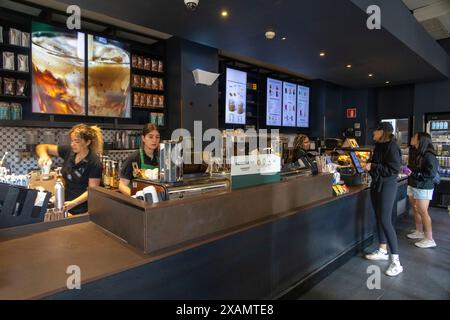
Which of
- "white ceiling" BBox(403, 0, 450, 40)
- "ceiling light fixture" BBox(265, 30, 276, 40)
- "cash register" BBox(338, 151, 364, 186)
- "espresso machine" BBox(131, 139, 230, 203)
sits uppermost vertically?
"white ceiling" BBox(403, 0, 450, 40)

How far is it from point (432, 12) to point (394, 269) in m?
5.00

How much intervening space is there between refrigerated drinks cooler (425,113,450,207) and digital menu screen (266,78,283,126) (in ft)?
11.1

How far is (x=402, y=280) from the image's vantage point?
2930 millimetres

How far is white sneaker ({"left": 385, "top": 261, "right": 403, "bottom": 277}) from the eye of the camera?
301 cm

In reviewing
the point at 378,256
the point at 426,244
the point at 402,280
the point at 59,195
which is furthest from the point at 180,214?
the point at 426,244

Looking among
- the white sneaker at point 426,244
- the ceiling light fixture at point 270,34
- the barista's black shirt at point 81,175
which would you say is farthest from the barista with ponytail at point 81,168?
the white sneaker at point 426,244

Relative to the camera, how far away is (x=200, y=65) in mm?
4816

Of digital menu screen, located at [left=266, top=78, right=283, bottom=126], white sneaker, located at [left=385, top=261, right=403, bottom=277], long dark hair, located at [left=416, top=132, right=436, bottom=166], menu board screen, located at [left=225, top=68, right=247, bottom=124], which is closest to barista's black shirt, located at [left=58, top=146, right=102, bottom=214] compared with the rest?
white sneaker, located at [left=385, top=261, right=403, bottom=277]

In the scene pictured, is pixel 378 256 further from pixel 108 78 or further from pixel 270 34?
pixel 108 78

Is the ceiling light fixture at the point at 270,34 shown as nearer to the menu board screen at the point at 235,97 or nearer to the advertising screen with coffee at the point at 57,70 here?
the menu board screen at the point at 235,97

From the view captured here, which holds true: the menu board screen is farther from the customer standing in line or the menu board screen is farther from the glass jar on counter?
the glass jar on counter
